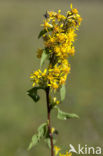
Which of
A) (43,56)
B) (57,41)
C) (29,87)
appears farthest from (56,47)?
(29,87)

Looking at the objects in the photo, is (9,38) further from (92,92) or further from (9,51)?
(92,92)

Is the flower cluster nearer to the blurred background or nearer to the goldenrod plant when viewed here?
the goldenrod plant

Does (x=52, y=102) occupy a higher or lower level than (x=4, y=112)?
higher

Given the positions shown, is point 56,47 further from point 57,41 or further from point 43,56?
point 43,56

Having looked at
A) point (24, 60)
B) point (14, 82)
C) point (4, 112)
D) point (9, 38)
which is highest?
point (9, 38)

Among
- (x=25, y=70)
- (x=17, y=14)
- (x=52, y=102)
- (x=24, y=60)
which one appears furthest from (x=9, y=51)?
(x=52, y=102)

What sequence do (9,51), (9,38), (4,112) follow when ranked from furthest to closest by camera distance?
(9,38)
(9,51)
(4,112)
